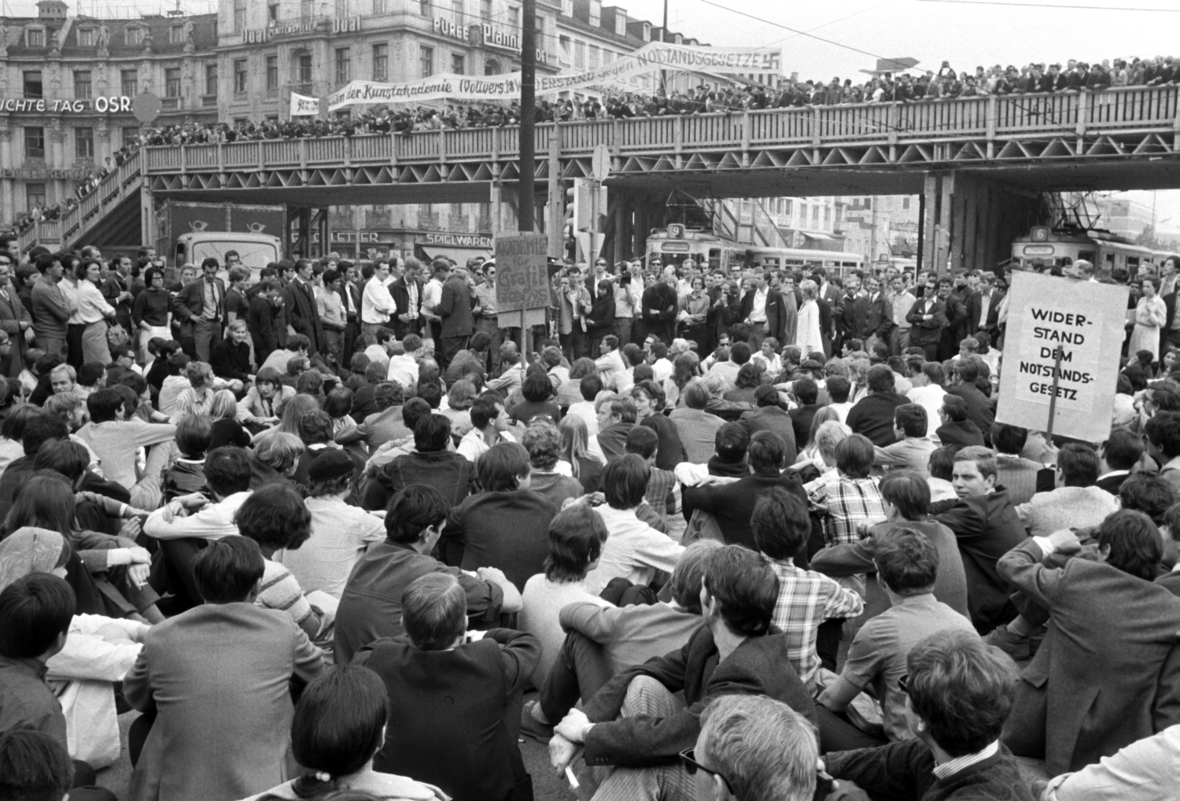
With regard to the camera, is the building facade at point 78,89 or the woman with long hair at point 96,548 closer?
the woman with long hair at point 96,548

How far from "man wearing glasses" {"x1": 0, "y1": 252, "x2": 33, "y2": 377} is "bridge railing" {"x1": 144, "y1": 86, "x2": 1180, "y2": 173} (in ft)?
71.4

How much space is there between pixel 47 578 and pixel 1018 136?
2691cm

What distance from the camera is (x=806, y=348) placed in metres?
17.9

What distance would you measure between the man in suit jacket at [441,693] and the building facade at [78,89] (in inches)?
2822

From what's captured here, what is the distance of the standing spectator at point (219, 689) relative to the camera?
12.7 feet

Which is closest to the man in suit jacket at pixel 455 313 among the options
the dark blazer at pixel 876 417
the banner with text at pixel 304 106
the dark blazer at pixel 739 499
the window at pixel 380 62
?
the dark blazer at pixel 876 417

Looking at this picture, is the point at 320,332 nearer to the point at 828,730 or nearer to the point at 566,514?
the point at 566,514

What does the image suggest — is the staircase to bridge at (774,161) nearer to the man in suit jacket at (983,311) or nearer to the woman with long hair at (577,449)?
the man in suit jacket at (983,311)

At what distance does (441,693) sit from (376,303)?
12910mm

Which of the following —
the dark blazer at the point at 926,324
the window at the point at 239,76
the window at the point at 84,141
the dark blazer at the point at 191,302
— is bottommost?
the dark blazer at the point at 926,324

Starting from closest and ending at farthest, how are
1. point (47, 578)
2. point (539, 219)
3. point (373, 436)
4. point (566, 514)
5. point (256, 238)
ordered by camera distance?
1. point (47, 578)
2. point (566, 514)
3. point (373, 436)
4. point (256, 238)
5. point (539, 219)

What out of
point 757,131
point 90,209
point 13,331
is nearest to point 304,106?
point 90,209

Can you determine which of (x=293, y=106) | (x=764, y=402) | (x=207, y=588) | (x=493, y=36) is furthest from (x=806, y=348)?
(x=493, y=36)

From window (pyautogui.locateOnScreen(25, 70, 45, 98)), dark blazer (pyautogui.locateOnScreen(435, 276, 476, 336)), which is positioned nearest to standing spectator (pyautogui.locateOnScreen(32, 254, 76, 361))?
dark blazer (pyautogui.locateOnScreen(435, 276, 476, 336))
